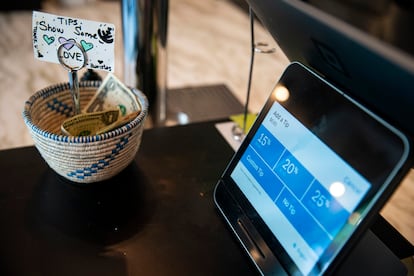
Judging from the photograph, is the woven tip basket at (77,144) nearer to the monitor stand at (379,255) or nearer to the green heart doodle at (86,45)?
the green heart doodle at (86,45)

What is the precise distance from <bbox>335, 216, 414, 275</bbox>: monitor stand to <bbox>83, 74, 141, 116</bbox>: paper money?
0.43 m

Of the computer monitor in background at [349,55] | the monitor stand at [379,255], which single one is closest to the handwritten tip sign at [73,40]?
the computer monitor in background at [349,55]

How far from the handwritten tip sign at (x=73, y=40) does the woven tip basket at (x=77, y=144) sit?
96mm

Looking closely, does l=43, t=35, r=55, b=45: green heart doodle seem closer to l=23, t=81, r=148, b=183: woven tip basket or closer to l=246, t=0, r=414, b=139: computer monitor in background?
l=23, t=81, r=148, b=183: woven tip basket

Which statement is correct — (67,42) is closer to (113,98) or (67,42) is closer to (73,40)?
(73,40)

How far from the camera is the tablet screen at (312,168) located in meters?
0.47

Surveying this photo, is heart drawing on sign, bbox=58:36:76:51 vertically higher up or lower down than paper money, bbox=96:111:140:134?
higher up

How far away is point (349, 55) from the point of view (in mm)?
435

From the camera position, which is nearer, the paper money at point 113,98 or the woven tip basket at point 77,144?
the woven tip basket at point 77,144

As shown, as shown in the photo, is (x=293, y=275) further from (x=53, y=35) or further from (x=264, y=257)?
(x=53, y=35)

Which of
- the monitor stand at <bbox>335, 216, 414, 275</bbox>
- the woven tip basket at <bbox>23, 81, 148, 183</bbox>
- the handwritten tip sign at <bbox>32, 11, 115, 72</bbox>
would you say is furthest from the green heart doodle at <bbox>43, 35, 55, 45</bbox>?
the monitor stand at <bbox>335, 216, 414, 275</bbox>

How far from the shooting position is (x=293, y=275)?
527 millimetres

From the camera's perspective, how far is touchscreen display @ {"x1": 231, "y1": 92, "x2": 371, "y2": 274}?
1.62 feet

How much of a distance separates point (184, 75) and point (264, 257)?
148cm
